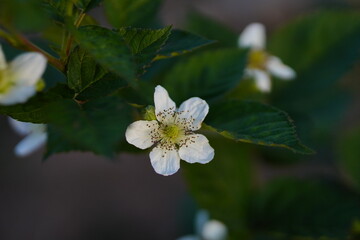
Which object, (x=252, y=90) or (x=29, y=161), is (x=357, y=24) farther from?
(x=29, y=161)

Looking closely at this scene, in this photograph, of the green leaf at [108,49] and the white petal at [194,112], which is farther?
the white petal at [194,112]

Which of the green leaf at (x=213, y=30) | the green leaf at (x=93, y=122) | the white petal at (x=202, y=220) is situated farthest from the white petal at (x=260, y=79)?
the green leaf at (x=93, y=122)

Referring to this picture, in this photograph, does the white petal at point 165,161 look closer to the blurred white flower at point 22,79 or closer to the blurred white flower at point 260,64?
the blurred white flower at point 22,79

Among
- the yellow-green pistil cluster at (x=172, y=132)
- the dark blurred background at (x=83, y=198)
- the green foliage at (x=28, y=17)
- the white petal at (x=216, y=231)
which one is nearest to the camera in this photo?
the yellow-green pistil cluster at (x=172, y=132)

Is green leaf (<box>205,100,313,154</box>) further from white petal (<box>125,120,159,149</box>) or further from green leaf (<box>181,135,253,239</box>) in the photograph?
green leaf (<box>181,135,253,239</box>)

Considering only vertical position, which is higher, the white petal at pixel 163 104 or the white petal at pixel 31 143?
the white petal at pixel 163 104

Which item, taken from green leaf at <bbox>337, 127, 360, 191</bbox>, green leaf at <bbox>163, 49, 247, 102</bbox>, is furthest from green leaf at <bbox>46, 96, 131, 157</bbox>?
green leaf at <bbox>337, 127, 360, 191</bbox>

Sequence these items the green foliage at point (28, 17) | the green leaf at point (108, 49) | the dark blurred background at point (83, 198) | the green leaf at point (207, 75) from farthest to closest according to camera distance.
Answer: the dark blurred background at point (83, 198), the green foliage at point (28, 17), the green leaf at point (207, 75), the green leaf at point (108, 49)
